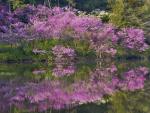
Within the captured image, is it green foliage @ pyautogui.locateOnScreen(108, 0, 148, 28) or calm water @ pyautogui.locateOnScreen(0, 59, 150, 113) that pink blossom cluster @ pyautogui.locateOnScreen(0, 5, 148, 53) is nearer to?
green foliage @ pyautogui.locateOnScreen(108, 0, 148, 28)

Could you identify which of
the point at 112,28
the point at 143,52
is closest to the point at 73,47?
the point at 112,28

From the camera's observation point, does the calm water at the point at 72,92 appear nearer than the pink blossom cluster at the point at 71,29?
Yes

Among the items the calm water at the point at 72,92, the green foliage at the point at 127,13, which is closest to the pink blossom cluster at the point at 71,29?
the green foliage at the point at 127,13

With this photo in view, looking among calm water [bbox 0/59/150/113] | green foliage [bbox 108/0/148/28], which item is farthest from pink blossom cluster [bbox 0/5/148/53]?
calm water [bbox 0/59/150/113]

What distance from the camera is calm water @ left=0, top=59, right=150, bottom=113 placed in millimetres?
23350

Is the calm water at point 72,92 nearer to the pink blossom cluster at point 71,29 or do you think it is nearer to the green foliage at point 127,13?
the pink blossom cluster at point 71,29

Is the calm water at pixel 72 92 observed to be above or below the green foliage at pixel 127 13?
below

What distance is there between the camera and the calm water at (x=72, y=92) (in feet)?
76.6

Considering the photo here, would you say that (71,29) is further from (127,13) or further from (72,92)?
(72,92)

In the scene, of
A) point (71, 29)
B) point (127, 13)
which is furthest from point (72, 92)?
point (127, 13)

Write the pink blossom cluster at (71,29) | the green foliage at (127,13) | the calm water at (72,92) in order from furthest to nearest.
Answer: the green foliage at (127,13), the pink blossom cluster at (71,29), the calm water at (72,92)

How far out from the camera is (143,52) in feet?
205

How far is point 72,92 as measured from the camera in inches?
1130

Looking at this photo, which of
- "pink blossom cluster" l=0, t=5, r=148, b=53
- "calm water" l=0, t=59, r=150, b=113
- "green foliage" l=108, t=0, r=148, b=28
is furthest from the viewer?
"green foliage" l=108, t=0, r=148, b=28
